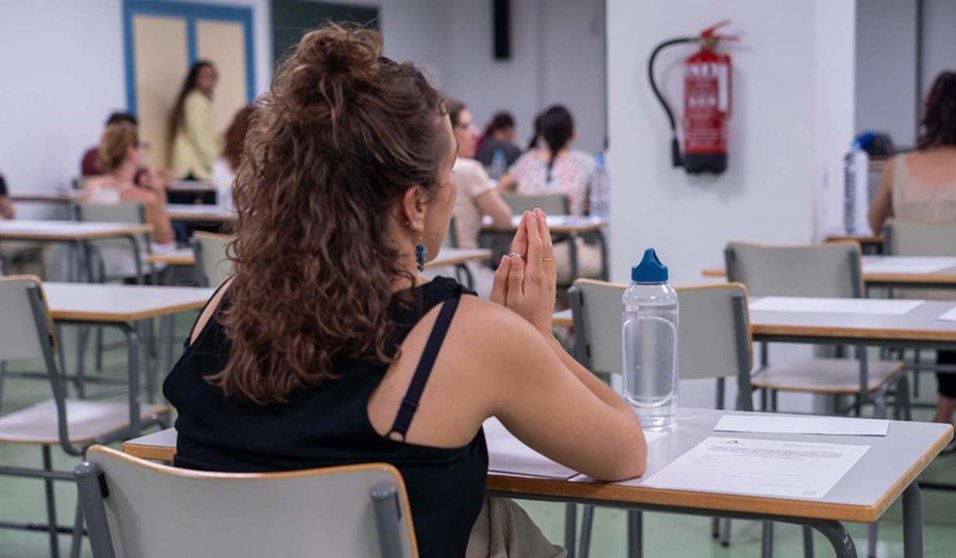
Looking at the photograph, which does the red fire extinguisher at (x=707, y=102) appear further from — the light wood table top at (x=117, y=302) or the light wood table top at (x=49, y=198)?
the light wood table top at (x=49, y=198)

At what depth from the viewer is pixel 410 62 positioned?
5.43 feet

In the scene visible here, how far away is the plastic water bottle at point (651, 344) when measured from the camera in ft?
6.77

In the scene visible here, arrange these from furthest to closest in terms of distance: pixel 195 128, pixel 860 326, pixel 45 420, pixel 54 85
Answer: pixel 195 128, pixel 54 85, pixel 45 420, pixel 860 326

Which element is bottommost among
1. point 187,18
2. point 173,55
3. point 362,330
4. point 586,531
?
point 586,531

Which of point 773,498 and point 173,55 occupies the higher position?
point 173,55

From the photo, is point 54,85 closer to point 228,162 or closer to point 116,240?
point 228,162

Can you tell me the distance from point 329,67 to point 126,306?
2.12m

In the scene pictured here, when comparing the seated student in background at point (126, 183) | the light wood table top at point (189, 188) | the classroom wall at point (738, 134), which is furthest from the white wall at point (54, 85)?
the classroom wall at point (738, 134)

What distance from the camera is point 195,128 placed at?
1085cm

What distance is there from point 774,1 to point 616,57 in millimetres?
595

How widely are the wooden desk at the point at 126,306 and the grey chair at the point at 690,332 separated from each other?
111 centimetres

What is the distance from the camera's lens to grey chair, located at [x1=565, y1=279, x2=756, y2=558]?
3004 millimetres

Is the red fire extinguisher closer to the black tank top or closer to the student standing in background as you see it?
the black tank top

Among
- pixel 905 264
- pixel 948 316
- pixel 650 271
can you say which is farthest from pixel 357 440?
pixel 905 264
